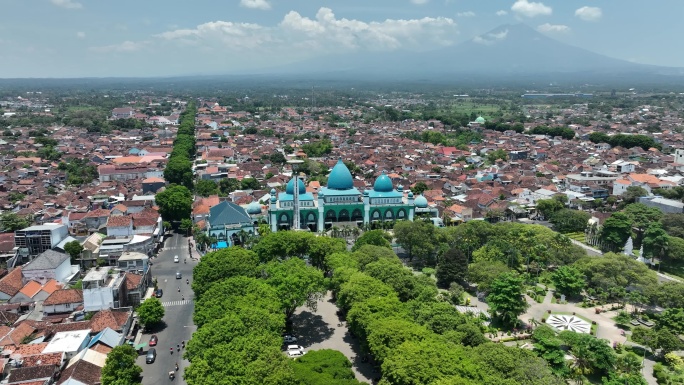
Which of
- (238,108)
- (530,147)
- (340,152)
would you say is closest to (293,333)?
(340,152)

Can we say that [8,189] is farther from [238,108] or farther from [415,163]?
[238,108]

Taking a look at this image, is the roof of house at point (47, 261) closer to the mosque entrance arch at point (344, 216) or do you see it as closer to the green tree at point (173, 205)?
the green tree at point (173, 205)

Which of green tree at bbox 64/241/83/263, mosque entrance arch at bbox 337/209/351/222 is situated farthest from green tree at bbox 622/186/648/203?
green tree at bbox 64/241/83/263

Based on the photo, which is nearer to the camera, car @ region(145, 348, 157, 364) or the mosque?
car @ region(145, 348, 157, 364)

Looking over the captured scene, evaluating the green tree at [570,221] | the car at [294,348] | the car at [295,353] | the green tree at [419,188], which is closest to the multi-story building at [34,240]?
the car at [294,348]

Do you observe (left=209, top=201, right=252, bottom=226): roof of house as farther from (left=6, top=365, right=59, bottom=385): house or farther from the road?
(left=6, top=365, right=59, bottom=385): house

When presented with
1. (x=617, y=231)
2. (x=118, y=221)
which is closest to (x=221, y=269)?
(x=118, y=221)
